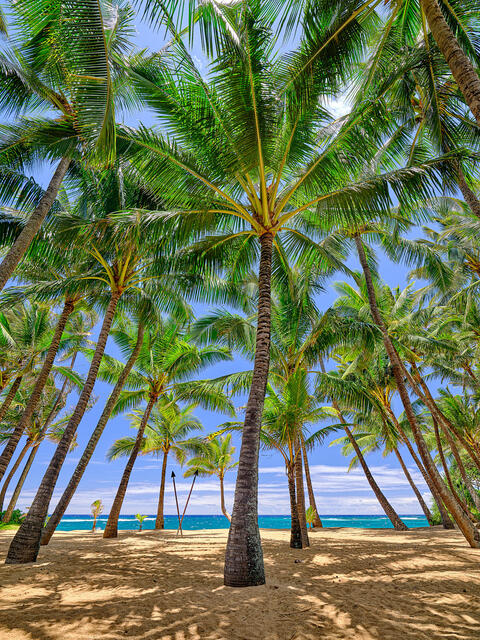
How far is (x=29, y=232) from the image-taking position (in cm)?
695

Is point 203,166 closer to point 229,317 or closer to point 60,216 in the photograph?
point 60,216


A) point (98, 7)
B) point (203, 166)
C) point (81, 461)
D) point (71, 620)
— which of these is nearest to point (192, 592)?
point (71, 620)

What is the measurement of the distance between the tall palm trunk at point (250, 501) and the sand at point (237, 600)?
253 millimetres

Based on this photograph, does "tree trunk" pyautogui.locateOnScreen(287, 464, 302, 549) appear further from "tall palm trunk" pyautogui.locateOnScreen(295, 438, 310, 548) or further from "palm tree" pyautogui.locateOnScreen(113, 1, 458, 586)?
"palm tree" pyautogui.locateOnScreen(113, 1, 458, 586)

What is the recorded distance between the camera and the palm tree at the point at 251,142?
18.6 feet

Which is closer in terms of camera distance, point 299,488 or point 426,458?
point 299,488

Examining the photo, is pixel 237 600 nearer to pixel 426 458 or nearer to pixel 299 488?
pixel 299 488

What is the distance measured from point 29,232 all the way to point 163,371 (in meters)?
9.38

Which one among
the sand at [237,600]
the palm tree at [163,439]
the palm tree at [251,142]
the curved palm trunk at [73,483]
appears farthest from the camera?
Answer: the palm tree at [163,439]

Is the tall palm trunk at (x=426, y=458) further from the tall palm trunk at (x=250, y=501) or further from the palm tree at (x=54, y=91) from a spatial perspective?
the palm tree at (x=54, y=91)

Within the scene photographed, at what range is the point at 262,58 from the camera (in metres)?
6.10

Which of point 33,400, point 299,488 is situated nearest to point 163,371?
point 33,400

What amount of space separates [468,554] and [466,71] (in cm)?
945

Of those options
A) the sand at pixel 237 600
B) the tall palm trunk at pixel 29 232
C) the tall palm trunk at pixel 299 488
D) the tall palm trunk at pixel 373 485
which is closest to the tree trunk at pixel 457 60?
the sand at pixel 237 600
